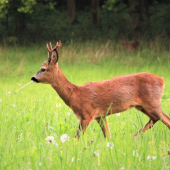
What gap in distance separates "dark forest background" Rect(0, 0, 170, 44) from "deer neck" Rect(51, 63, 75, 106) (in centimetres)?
1280

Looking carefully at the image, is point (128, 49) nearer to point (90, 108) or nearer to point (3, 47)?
point (3, 47)

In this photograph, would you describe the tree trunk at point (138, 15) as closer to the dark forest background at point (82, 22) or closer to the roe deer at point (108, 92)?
the dark forest background at point (82, 22)

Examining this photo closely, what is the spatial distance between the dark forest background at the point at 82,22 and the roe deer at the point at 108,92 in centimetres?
1264

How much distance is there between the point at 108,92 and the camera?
5387mm

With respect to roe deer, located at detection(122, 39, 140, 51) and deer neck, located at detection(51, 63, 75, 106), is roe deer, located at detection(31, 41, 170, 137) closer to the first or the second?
deer neck, located at detection(51, 63, 75, 106)

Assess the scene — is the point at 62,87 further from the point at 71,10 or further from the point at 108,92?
the point at 71,10

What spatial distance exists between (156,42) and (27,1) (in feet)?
23.0

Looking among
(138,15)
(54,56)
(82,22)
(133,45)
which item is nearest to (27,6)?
(138,15)

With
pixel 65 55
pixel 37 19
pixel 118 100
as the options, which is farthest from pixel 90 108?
pixel 37 19

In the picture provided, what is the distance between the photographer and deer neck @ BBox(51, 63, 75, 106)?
211 inches

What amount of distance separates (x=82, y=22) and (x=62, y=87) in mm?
19301

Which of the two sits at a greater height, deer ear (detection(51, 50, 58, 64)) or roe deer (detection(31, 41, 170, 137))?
deer ear (detection(51, 50, 58, 64))

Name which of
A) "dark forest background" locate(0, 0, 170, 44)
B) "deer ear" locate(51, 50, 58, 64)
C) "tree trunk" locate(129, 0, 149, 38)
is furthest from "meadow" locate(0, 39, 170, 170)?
"dark forest background" locate(0, 0, 170, 44)

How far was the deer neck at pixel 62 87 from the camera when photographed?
17.6 ft
